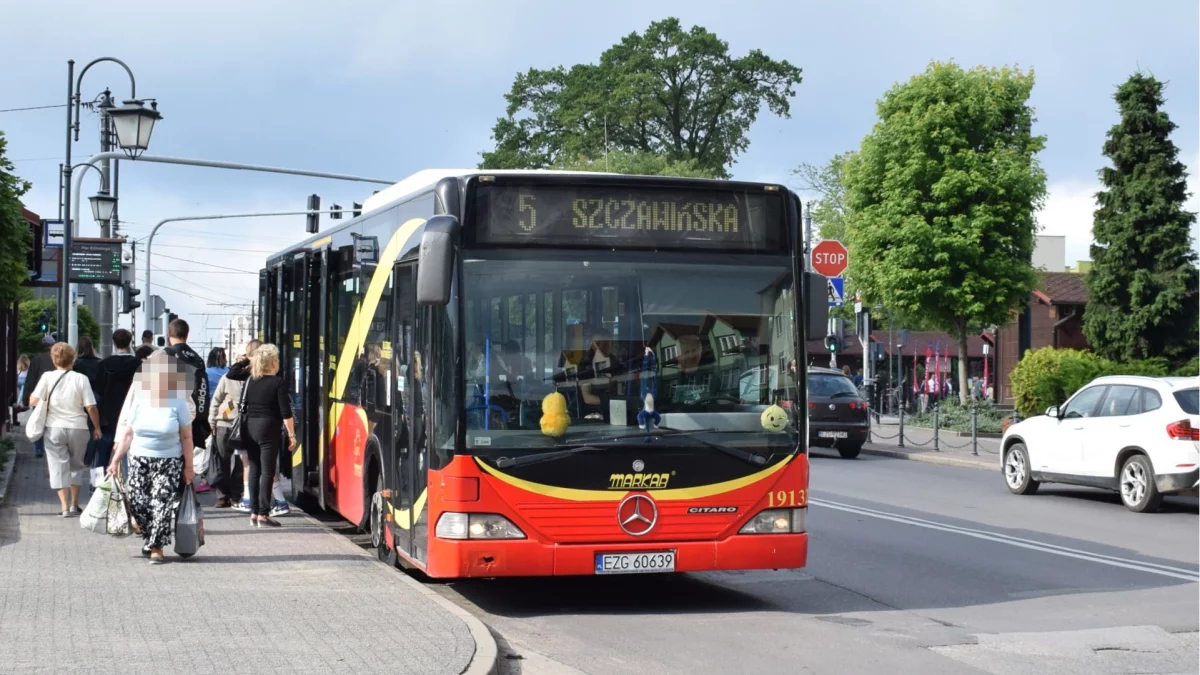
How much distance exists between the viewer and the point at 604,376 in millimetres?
9664

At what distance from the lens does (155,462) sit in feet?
37.8

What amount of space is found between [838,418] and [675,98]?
1397 inches

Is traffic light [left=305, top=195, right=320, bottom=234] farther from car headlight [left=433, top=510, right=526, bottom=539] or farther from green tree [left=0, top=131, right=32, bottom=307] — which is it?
car headlight [left=433, top=510, right=526, bottom=539]

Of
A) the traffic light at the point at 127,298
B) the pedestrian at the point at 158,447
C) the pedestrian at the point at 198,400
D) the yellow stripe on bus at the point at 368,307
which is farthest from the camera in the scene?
the traffic light at the point at 127,298

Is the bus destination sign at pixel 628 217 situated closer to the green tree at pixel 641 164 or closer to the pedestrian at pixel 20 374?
the pedestrian at pixel 20 374

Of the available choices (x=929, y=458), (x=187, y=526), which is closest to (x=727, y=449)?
(x=187, y=526)

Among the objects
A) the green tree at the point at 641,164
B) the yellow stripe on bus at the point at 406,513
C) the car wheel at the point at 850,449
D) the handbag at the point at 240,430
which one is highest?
the green tree at the point at 641,164

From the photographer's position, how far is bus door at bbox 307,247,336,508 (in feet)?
48.1

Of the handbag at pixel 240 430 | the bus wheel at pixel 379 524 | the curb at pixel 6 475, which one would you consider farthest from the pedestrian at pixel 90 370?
the bus wheel at pixel 379 524

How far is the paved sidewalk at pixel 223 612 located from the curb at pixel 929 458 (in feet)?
53.9

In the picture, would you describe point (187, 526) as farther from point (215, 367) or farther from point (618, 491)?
point (215, 367)

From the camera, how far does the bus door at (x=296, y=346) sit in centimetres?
1566

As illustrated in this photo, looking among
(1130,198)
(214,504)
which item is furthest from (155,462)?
(1130,198)

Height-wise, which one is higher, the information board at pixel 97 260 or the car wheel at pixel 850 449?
the information board at pixel 97 260
